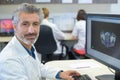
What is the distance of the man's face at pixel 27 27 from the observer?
1.36 metres

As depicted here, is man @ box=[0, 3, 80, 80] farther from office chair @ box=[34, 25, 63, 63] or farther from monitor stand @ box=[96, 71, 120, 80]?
office chair @ box=[34, 25, 63, 63]

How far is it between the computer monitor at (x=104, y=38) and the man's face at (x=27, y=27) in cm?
44

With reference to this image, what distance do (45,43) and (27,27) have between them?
2.17 meters

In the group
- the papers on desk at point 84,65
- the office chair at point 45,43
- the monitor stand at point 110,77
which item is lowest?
the office chair at point 45,43

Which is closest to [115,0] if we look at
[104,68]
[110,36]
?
[104,68]

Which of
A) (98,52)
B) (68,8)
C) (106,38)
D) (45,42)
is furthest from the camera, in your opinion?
(68,8)

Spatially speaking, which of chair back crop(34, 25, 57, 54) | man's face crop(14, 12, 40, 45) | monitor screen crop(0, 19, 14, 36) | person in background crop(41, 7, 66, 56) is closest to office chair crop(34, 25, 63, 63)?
chair back crop(34, 25, 57, 54)

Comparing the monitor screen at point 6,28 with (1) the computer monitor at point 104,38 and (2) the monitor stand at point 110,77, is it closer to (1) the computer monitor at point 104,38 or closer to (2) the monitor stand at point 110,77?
(1) the computer monitor at point 104,38

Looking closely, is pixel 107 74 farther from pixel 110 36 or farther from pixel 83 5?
pixel 83 5

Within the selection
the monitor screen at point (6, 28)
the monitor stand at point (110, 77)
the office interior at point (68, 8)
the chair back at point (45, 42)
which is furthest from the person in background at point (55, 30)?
the monitor stand at point (110, 77)

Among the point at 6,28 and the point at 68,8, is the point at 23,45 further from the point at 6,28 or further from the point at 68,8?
the point at 68,8

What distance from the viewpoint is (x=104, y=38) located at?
1.57 m

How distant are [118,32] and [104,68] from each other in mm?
539

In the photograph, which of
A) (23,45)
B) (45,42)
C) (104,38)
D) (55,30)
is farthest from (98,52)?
(55,30)
